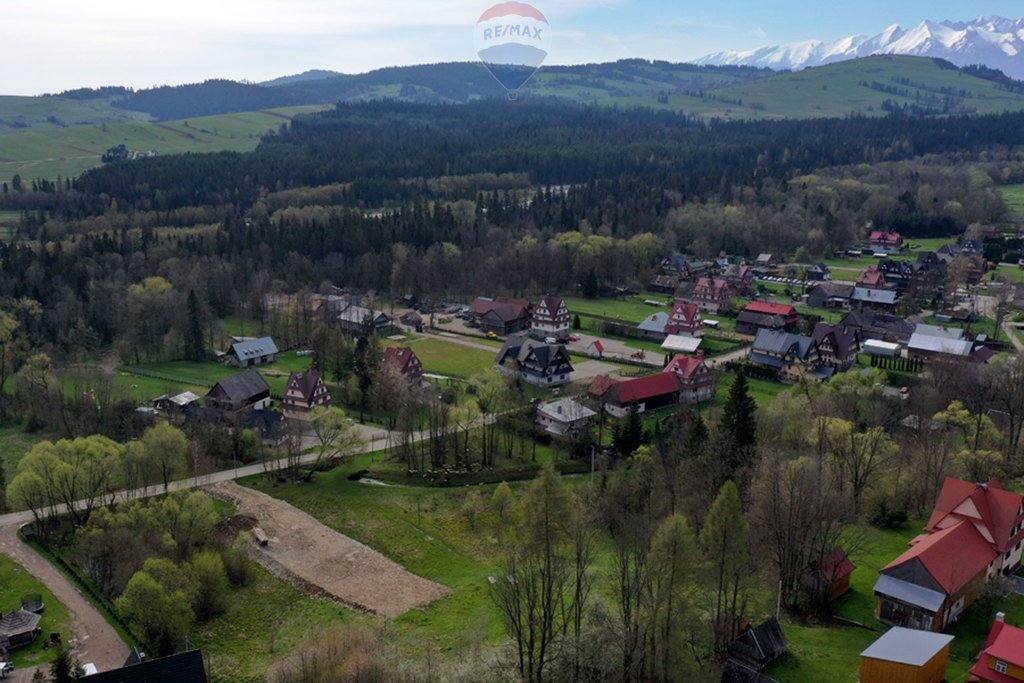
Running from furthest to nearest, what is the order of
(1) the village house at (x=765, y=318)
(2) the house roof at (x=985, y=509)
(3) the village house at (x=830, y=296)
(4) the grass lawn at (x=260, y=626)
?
1. (3) the village house at (x=830, y=296)
2. (1) the village house at (x=765, y=318)
3. (2) the house roof at (x=985, y=509)
4. (4) the grass lawn at (x=260, y=626)

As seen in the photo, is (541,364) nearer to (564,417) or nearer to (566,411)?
(566,411)

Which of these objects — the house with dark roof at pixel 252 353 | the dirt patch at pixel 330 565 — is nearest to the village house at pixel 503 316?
the house with dark roof at pixel 252 353

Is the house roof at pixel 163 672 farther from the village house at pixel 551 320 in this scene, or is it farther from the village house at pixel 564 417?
the village house at pixel 551 320

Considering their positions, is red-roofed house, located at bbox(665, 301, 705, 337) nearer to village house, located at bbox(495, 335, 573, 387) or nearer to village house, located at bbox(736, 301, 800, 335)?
village house, located at bbox(736, 301, 800, 335)

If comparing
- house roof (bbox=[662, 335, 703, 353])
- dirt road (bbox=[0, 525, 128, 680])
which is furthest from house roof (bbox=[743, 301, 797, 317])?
dirt road (bbox=[0, 525, 128, 680])

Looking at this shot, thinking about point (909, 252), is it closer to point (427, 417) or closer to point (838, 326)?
point (838, 326)

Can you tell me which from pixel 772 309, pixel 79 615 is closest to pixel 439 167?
pixel 772 309

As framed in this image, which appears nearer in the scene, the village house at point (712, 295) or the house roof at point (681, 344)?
the house roof at point (681, 344)
